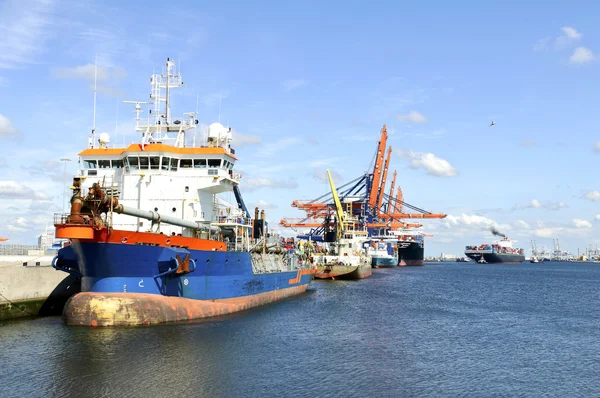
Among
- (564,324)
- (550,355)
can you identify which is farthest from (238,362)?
(564,324)

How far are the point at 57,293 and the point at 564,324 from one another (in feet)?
109

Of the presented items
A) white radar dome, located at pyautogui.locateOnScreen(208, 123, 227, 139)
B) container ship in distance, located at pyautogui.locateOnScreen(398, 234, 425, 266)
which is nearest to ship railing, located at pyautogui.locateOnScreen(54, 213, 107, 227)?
white radar dome, located at pyautogui.locateOnScreen(208, 123, 227, 139)

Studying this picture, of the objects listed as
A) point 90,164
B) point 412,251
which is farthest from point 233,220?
point 412,251

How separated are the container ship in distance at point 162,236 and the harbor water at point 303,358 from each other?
1.34 metres

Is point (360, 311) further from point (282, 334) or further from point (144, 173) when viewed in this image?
point (144, 173)

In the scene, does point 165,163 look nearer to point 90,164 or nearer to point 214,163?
point 214,163

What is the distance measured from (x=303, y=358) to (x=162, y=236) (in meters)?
9.48

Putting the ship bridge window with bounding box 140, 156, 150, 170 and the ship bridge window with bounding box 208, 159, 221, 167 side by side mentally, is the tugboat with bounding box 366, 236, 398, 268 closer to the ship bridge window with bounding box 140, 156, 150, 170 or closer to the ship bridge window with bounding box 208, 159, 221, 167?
the ship bridge window with bounding box 208, 159, 221, 167

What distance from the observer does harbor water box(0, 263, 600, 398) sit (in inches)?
720

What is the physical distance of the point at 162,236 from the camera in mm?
26688

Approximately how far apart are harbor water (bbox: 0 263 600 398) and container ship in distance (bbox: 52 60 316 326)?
134 centimetres

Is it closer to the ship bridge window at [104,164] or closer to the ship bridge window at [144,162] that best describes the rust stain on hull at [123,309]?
the ship bridge window at [144,162]

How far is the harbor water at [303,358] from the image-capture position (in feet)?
60.0

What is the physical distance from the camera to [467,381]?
66.7 feet
